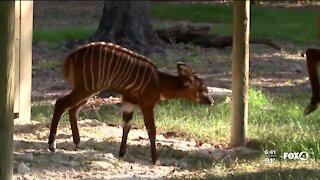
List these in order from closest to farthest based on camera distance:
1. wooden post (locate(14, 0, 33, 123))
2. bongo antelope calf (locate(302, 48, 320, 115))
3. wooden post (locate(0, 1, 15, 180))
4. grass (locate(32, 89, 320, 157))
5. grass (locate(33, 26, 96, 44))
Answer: wooden post (locate(0, 1, 15, 180)) < bongo antelope calf (locate(302, 48, 320, 115)) < grass (locate(32, 89, 320, 157)) < wooden post (locate(14, 0, 33, 123)) < grass (locate(33, 26, 96, 44))

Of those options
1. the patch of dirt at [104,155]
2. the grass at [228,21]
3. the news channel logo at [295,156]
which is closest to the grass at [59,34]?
the grass at [228,21]

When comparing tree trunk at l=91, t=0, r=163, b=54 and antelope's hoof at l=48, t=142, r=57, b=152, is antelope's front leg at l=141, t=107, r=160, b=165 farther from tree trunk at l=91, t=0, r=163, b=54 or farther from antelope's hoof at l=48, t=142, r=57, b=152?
tree trunk at l=91, t=0, r=163, b=54

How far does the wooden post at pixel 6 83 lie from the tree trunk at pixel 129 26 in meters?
11.2

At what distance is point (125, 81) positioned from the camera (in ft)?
24.4

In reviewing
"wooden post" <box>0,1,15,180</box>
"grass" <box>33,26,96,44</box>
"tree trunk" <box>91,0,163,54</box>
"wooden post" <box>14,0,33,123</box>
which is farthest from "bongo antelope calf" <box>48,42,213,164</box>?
"grass" <box>33,26,96,44</box>

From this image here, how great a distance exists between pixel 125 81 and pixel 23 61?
6.09 feet

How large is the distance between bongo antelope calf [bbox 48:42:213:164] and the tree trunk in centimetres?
899

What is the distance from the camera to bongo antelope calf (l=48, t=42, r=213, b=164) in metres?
7.45

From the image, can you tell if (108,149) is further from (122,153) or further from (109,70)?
(109,70)

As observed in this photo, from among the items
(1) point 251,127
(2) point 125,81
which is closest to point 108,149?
(2) point 125,81

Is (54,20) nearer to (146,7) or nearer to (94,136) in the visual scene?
(146,7)

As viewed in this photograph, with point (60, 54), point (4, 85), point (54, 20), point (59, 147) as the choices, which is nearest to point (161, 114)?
point (59, 147)

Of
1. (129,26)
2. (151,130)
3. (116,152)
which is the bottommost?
(116,152)

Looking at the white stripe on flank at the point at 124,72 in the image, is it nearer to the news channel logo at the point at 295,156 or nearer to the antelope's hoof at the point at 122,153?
the antelope's hoof at the point at 122,153
